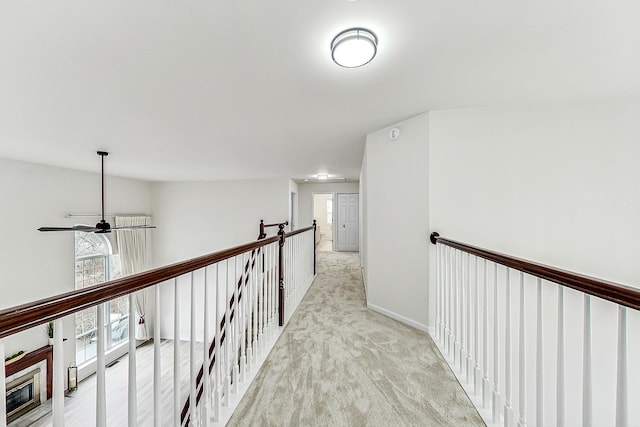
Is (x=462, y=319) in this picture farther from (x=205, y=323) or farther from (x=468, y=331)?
(x=205, y=323)

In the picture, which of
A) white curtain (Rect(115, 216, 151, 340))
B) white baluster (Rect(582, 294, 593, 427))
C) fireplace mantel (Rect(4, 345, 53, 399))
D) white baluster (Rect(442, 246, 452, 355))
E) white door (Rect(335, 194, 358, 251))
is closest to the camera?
white baluster (Rect(582, 294, 593, 427))

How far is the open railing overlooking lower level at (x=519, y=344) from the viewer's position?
1202mm

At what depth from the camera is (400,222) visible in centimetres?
277

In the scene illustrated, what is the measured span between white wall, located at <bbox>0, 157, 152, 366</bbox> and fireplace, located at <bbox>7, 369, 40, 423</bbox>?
16.2 inches

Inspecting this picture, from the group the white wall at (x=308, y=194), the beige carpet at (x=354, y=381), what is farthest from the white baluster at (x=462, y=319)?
the white wall at (x=308, y=194)

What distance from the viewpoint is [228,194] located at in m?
6.91

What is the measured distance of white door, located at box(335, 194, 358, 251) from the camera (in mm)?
8117

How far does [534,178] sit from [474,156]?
0.53 metres

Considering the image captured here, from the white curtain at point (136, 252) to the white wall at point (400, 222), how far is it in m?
5.28

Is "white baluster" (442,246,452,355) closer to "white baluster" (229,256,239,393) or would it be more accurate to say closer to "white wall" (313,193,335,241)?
"white baluster" (229,256,239,393)

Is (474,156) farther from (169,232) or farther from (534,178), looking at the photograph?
(169,232)

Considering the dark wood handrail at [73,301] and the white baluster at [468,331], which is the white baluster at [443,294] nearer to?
the white baluster at [468,331]

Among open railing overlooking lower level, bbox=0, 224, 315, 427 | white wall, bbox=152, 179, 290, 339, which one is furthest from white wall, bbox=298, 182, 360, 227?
open railing overlooking lower level, bbox=0, 224, 315, 427

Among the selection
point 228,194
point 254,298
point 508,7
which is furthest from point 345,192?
point 508,7
